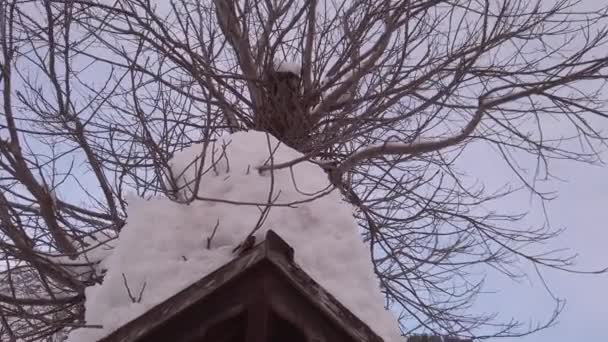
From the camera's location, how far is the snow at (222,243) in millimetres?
1594

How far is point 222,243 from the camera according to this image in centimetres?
173

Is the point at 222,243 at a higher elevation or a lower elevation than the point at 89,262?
lower

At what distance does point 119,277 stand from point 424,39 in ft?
10.4

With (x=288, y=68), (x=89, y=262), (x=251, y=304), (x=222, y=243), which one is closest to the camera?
(x=251, y=304)

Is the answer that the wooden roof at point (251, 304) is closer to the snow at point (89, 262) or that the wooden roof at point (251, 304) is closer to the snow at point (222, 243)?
the snow at point (222, 243)

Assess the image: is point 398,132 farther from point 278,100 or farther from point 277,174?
point 277,174

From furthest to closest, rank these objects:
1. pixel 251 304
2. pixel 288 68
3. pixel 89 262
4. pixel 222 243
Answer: pixel 288 68
pixel 89 262
pixel 222 243
pixel 251 304

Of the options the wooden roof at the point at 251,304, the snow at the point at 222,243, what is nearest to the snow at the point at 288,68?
the snow at the point at 222,243

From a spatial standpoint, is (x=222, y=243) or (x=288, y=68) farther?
(x=288, y=68)

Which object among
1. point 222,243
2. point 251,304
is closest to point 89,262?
point 222,243

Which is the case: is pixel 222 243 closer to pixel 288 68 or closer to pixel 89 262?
pixel 89 262

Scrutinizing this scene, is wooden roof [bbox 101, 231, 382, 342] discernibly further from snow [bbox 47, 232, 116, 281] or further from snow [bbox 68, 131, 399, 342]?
snow [bbox 47, 232, 116, 281]

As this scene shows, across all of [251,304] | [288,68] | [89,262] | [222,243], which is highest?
[288,68]

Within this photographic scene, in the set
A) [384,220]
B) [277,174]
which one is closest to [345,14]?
[384,220]
